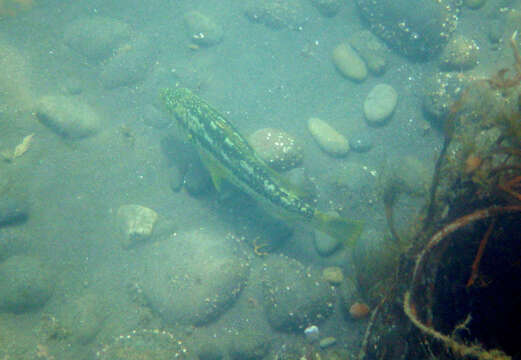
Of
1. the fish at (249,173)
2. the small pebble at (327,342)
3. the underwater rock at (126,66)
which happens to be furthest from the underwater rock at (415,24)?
the small pebble at (327,342)

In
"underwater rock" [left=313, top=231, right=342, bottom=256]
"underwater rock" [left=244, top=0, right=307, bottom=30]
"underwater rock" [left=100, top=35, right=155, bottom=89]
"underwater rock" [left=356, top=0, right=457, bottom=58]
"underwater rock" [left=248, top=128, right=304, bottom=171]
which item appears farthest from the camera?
"underwater rock" [left=244, top=0, right=307, bottom=30]

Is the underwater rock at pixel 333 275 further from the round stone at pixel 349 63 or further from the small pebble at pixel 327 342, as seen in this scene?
the round stone at pixel 349 63

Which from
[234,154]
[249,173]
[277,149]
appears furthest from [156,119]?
[249,173]

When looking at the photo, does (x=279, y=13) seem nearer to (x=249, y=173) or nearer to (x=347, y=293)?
(x=249, y=173)

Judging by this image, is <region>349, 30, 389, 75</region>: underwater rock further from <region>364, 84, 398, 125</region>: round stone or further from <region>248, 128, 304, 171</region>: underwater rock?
<region>248, 128, 304, 171</region>: underwater rock

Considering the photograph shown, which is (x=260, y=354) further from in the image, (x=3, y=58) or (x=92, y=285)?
(x=3, y=58)

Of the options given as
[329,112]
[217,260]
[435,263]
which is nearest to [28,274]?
[217,260]

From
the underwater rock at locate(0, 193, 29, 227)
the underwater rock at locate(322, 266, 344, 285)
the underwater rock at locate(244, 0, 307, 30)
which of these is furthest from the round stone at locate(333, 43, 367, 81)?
the underwater rock at locate(0, 193, 29, 227)
